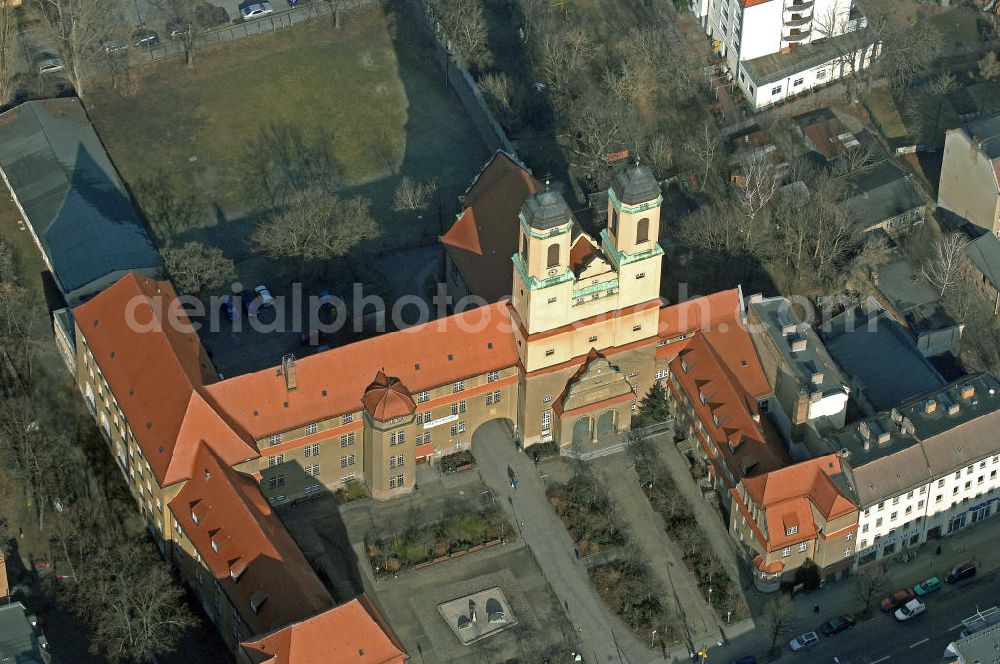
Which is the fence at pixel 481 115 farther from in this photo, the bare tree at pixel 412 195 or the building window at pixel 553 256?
the building window at pixel 553 256

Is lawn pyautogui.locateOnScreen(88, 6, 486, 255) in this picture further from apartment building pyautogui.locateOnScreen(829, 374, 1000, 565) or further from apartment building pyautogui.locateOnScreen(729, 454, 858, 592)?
apartment building pyautogui.locateOnScreen(829, 374, 1000, 565)

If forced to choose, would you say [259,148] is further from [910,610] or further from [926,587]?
[910,610]

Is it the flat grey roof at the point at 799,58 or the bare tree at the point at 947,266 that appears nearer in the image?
the bare tree at the point at 947,266

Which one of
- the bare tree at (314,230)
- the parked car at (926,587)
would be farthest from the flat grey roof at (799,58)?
the parked car at (926,587)

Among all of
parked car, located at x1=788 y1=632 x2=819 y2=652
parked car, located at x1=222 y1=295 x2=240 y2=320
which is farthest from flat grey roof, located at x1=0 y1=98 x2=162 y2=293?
parked car, located at x1=788 y1=632 x2=819 y2=652

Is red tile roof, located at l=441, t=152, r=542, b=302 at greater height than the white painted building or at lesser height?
lesser

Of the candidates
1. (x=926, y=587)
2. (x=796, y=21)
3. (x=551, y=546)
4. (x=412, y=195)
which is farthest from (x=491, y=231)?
(x=926, y=587)

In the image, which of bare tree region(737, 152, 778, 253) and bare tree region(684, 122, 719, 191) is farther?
bare tree region(684, 122, 719, 191)
